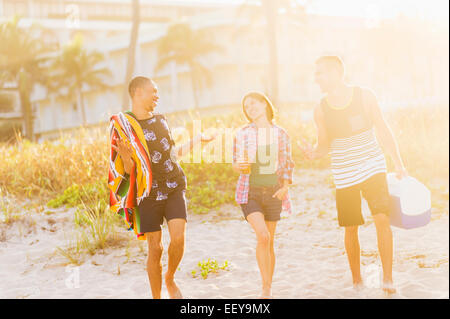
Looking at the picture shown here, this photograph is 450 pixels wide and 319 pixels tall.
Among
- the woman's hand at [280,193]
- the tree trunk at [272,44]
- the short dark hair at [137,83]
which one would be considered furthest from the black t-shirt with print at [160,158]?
the tree trunk at [272,44]

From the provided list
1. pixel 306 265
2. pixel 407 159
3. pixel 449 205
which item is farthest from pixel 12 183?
pixel 407 159

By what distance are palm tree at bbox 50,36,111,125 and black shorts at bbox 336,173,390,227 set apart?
1525 inches

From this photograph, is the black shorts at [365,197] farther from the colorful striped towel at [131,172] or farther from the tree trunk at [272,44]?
the tree trunk at [272,44]

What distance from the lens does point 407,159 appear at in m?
10.9

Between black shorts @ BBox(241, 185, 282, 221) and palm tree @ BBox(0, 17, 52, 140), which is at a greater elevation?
palm tree @ BBox(0, 17, 52, 140)

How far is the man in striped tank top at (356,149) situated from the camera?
13.3ft

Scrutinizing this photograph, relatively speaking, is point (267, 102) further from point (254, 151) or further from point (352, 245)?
point (352, 245)

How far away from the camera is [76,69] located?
4072 centimetres

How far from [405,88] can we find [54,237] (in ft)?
142

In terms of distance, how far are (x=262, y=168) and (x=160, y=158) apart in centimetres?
90

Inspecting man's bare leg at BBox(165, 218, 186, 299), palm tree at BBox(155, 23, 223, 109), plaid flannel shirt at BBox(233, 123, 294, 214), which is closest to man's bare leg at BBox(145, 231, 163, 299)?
man's bare leg at BBox(165, 218, 186, 299)

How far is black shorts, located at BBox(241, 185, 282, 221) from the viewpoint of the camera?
4.16m

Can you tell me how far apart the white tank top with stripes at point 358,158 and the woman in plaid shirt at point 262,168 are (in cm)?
45

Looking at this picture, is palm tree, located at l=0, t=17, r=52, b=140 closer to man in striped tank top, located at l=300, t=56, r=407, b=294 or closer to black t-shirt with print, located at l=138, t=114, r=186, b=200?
black t-shirt with print, located at l=138, t=114, r=186, b=200
